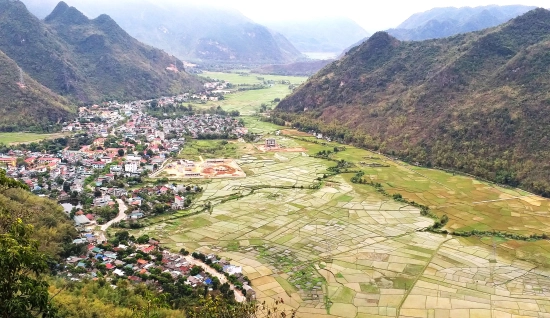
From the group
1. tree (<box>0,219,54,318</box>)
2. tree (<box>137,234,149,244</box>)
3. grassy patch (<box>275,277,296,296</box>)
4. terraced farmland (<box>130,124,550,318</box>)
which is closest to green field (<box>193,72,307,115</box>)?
terraced farmland (<box>130,124,550,318</box>)

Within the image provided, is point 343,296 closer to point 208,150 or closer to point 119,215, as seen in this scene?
point 119,215

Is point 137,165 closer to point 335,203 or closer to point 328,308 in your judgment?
point 335,203

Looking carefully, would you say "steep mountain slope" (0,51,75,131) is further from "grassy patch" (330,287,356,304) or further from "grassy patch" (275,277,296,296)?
"grassy patch" (330,287,356,304)

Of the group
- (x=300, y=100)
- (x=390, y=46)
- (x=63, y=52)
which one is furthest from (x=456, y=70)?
(x=63, y=52)

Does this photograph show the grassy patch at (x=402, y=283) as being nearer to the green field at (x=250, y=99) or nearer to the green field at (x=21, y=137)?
the green field at (x=21, y=137)

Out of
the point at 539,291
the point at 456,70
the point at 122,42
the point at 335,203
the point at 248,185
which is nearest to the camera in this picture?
the point at 539,291
